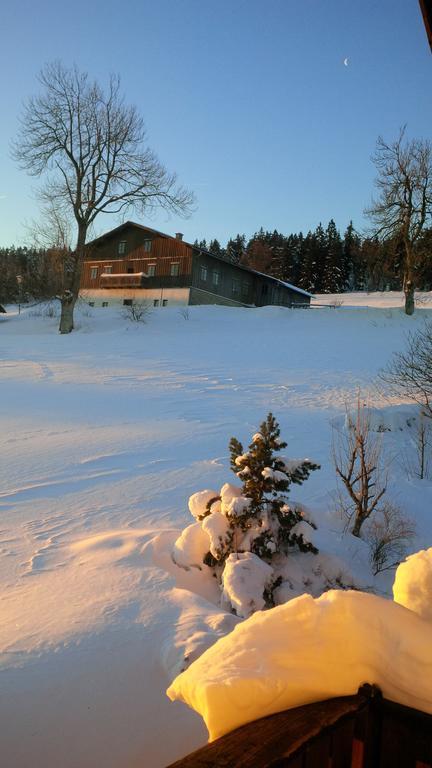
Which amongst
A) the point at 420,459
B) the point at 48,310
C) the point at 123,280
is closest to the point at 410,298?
the point at 420,459

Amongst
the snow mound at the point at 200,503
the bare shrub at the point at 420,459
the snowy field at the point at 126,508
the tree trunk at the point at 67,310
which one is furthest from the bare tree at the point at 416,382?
the tree trunk at the point at 67,310

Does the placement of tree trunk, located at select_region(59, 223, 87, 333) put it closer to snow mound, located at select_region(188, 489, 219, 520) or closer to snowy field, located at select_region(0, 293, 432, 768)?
snowy field, located at select_region(0, 293, 432, 768)

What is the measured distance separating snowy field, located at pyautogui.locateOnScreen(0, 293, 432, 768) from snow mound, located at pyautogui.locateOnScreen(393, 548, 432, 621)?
1717mm

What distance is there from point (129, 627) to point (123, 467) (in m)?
5.74

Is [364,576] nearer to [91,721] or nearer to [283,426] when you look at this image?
[91,721]

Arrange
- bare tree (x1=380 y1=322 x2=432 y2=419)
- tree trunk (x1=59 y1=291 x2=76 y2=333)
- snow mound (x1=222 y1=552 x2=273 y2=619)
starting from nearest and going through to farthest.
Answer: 1. snow mound (x1=222 y1=552 x2=273 y2=619)
2. bare tree (x1=380 y1=322 x2=432 y2=419)
3. tree trunk (x1=59 y1=291 x2=76 y2=333)

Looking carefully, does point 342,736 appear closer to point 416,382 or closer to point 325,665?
point 325,665

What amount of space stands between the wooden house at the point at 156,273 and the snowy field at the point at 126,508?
61.2 ft

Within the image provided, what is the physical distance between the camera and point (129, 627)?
3639 mm

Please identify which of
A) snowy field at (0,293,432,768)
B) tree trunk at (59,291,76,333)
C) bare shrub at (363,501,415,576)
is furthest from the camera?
tree trunk at (59,291,76,333)

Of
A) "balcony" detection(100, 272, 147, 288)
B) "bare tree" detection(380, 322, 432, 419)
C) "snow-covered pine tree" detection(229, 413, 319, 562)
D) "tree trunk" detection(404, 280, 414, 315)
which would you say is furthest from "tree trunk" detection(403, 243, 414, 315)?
"snow-covered pine tree" detection(229, 413, 319, 562)

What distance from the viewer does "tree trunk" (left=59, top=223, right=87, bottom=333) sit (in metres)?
29.5

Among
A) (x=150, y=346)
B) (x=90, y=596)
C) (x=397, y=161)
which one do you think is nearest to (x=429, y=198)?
(x=397, y=161)

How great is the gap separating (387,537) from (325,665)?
7.06 metres
